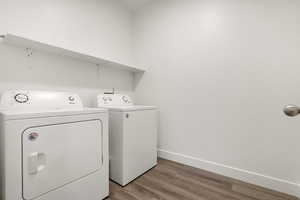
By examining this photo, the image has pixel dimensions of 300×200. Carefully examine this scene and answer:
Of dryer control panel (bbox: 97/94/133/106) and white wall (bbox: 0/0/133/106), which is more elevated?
white wall (bbox: 0/0/133/106)

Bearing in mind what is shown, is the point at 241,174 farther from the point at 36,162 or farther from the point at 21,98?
the point at 21,98

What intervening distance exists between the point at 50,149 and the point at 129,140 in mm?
703

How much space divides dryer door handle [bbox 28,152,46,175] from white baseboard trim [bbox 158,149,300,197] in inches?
61.1

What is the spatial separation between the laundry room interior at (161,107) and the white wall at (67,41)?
0.03 ft

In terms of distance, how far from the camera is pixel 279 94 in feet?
4.60

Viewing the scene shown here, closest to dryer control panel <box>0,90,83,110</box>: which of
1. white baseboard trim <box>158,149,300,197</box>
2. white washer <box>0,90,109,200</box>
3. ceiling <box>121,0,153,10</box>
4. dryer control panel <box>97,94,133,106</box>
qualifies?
white washer <box>0,90,109,200</box>

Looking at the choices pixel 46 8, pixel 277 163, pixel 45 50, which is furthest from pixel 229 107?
pixel 46 8

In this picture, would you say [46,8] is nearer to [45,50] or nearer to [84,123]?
[45,50]

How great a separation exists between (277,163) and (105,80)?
215cm

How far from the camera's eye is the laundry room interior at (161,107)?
40.5 inches

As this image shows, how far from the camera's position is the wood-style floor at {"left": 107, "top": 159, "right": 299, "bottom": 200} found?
4.33 ft

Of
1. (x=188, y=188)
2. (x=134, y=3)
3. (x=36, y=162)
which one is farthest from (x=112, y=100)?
(x=134, y=3)

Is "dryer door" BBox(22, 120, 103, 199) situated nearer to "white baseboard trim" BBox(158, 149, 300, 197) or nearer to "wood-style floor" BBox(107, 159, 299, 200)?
"wood-style floor" BBox(107, 159, 299, 200)

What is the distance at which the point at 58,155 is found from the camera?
3.31 ft
